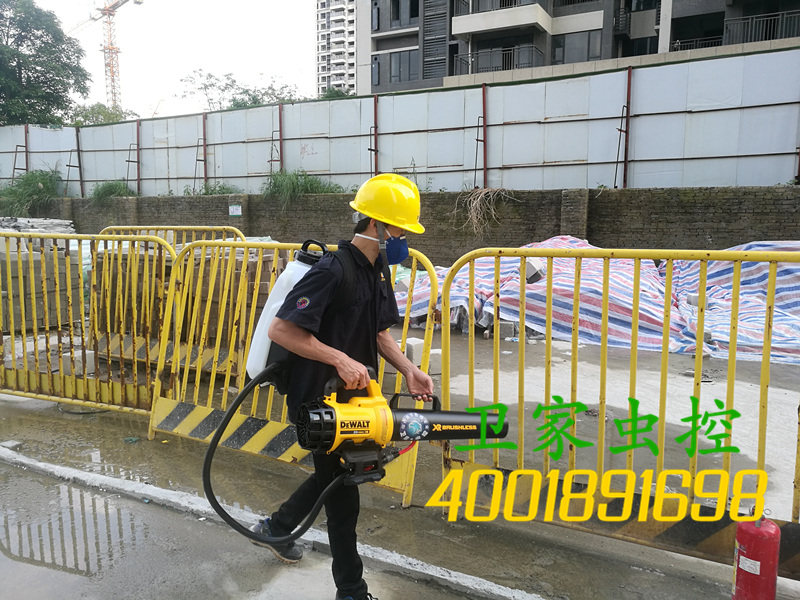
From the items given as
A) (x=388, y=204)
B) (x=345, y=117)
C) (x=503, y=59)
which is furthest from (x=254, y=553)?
(x=503, y=59)

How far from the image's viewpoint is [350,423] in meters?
1.97

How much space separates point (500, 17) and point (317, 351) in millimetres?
29264

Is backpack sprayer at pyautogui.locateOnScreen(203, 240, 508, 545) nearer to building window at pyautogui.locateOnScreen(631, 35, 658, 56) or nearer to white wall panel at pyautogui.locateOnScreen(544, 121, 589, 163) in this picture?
white wall panel at pyautogui.locateOnScreen(544, 121, 589, 163)

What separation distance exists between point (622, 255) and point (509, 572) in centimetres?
156

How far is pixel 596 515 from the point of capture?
106 inches

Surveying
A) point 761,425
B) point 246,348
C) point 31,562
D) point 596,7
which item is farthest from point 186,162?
point 596,7

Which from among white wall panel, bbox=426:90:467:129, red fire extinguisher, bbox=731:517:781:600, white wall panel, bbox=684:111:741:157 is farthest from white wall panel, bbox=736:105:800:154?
red fire extinguisher, bbox=731:517:781:600

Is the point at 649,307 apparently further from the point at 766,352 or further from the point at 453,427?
the point at 453,427

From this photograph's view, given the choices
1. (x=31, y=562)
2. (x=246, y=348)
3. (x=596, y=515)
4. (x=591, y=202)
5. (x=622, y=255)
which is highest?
(x=591, y=202)

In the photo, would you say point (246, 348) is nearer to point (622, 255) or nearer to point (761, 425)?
point (622, 255)

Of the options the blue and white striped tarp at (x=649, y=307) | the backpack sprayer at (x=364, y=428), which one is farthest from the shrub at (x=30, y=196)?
the backpack sprayer at (x=364, y=428)

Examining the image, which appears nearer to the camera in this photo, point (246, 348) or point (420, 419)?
point (420, 419)

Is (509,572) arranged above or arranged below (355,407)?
below

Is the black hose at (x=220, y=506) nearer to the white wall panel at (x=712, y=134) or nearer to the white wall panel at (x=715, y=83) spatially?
the white wall panel at (x=712, y=134)
